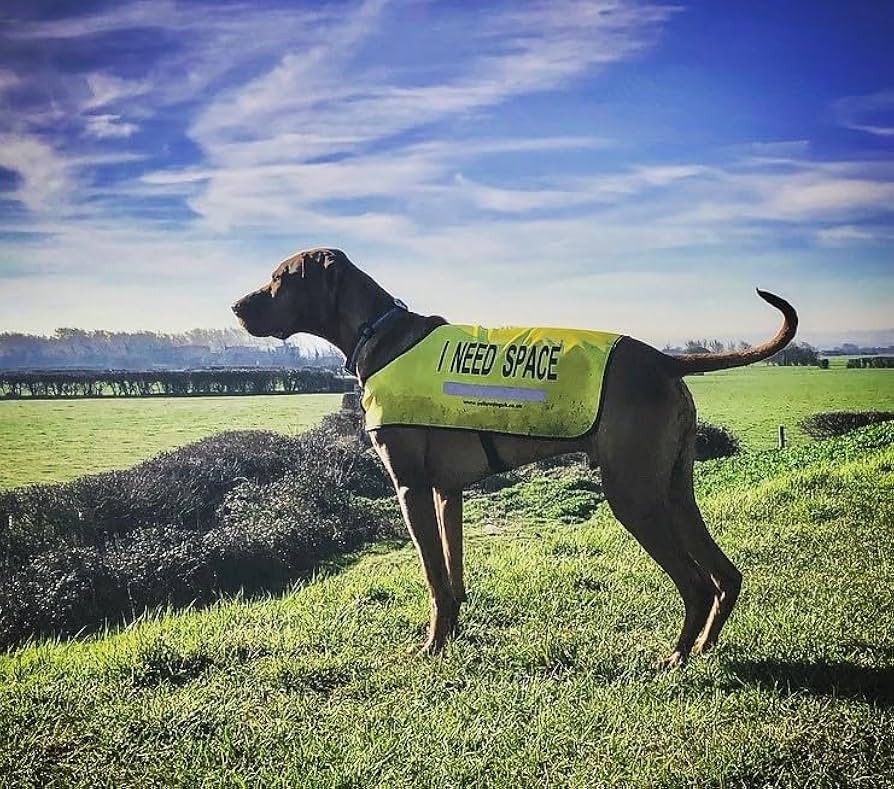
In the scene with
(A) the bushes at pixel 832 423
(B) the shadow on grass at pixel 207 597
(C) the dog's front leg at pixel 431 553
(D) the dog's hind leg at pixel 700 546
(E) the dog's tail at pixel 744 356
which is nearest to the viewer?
(E) the dog's tail at pixel 744 356

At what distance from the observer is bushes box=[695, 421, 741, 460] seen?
15.1ft

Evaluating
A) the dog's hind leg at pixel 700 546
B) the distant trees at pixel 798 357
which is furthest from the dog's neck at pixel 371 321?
the distant trees at pixel 798 357

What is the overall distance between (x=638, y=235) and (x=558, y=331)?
1593 mm

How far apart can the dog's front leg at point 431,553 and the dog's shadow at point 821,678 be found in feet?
3.10

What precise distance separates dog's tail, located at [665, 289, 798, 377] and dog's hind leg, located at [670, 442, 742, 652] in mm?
248

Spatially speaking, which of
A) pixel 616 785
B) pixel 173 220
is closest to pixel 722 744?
pixel 616 785

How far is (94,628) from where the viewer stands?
11.0 feet

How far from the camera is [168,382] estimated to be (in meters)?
4.20

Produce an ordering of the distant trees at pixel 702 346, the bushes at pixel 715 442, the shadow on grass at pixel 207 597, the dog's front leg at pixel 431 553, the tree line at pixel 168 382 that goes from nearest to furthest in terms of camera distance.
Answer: the dog's front leg at pixel 431 553 → the shadow on grass at pixel 207 597 → the tree line at pixel 168 382 → the distant trees at pixel 702 346 → the bushes at pixel 715 442

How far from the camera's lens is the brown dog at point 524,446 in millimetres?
2896

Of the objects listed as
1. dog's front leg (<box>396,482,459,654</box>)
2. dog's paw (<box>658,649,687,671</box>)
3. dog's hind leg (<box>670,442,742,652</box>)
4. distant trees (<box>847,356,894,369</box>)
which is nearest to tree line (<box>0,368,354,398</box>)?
dog's front leg (<box>396,482,459,654</box>)

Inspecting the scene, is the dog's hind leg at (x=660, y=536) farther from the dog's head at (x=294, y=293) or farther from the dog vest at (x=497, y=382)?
the dog's head at (x=294, y=293)

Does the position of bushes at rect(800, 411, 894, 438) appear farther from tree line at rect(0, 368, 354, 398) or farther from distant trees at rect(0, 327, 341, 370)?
distant trees at rect(0, 327, 341, 370)

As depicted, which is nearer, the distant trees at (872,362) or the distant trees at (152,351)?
the distant trees at (152,351)
